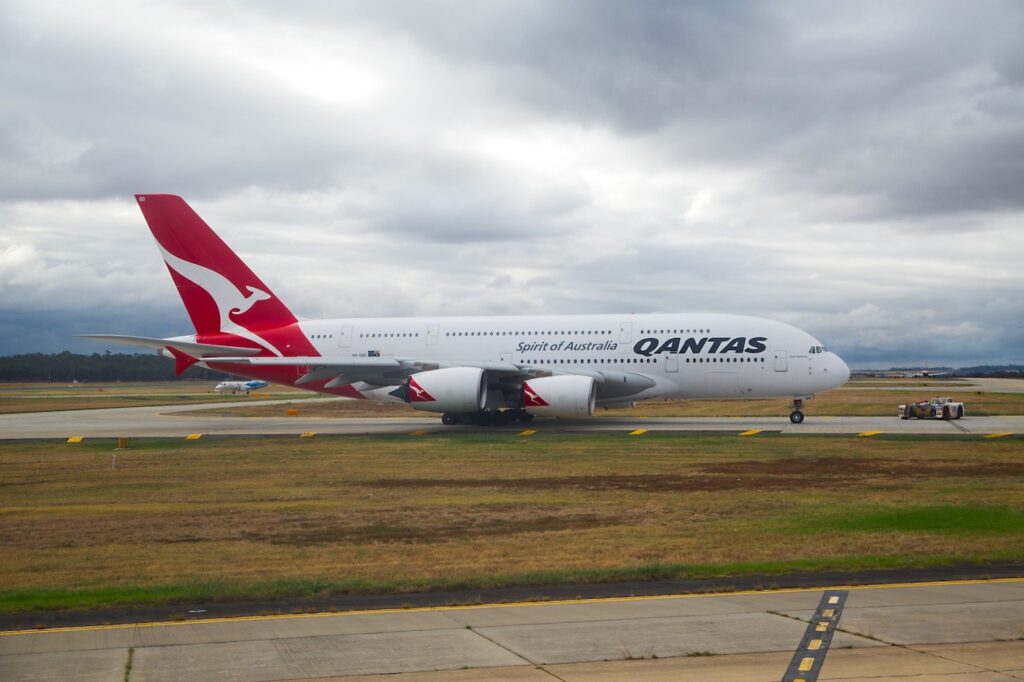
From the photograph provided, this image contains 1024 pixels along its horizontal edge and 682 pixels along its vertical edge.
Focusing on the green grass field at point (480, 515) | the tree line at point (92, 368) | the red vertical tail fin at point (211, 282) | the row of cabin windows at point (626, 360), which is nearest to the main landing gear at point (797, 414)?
the row of cabin windows at point (626, 360)

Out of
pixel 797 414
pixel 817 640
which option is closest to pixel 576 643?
pixel 817 640

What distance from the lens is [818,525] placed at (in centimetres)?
1353

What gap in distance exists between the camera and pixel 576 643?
7574 mm

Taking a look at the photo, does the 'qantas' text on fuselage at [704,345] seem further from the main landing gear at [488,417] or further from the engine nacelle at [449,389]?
the engine nacelle at [449,389]

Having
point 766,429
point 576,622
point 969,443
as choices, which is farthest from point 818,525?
point 766,429

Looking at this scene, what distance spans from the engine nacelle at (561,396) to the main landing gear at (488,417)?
3045mm

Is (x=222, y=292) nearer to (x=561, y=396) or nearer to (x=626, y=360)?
(x=561, y=396)

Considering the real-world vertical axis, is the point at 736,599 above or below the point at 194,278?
below

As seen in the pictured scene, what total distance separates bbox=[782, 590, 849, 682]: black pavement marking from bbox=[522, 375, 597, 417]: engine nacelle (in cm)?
2173

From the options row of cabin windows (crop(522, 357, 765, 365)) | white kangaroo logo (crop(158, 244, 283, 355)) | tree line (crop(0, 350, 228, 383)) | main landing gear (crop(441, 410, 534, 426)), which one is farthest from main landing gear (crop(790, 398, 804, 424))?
tree line (crop(0, 350, 228, 383))

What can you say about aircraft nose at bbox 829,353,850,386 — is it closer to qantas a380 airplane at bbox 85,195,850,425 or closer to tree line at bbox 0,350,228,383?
qantas a380 airplane at bbox 85,195,850,425

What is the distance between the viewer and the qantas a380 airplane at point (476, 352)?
3278 cm

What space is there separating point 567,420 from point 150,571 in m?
26.8

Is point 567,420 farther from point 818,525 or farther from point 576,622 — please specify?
point 576,622
